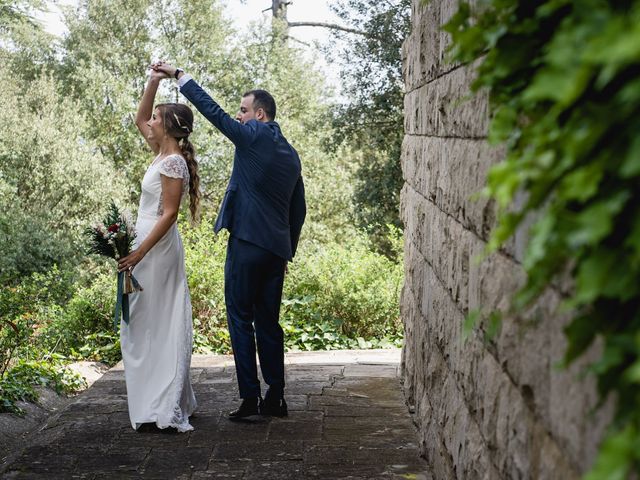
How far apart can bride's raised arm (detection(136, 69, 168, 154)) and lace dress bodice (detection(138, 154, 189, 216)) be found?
23cm

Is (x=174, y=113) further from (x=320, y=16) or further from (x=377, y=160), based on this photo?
(x=320, y=16)

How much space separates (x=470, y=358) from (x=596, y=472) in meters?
2.00

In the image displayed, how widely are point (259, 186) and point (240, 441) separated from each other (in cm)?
155

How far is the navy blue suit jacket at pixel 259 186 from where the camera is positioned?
210 inches

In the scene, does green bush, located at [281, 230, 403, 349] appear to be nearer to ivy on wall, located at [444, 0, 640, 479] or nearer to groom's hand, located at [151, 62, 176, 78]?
groom's hand, located at [151, 62, 176, 78]

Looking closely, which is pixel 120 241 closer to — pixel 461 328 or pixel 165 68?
pixel 165 68

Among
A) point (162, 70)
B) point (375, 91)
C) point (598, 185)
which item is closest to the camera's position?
point (598, 185)

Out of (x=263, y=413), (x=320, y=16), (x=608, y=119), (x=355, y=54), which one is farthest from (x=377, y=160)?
(x=608, y=119)

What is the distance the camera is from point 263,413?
5.62m

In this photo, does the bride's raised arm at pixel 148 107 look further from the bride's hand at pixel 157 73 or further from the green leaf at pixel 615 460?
the green leaf at pixel 615 460

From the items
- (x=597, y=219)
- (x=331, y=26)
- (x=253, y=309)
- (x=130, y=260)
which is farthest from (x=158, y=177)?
(x=331, y=26)

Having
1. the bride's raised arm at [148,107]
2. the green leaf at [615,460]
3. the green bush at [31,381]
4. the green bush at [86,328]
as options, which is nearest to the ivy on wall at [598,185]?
the green leaf at [615,460]

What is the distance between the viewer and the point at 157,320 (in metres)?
5.44

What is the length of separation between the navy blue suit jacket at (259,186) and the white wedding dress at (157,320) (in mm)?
352
